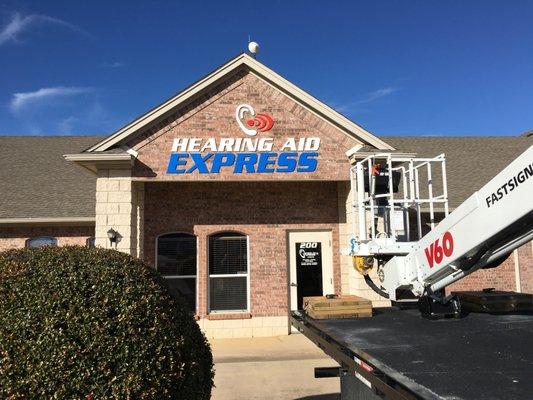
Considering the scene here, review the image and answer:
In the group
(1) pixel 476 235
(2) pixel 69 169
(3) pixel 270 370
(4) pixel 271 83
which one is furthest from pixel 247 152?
(2) pixel 69 169

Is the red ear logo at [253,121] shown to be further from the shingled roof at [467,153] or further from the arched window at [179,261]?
the shingled roof at [467,153]

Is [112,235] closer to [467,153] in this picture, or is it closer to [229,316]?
[229,316]

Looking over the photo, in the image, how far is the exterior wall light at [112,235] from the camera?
10.6 m

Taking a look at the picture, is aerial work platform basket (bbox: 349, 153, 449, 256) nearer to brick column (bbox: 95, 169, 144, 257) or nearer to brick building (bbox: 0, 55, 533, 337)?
brick building (bbox: 0, 55, 533, 337)

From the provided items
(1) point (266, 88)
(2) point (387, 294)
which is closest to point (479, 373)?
(2) point (387, 294)

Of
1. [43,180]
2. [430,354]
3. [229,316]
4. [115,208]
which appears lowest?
[229,316]

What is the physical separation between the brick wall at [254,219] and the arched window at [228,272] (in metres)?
0.19

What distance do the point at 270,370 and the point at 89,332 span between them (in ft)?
17.1

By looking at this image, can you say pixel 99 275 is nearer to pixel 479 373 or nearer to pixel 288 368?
pixel 479 373

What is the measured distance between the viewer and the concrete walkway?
715 centimetres

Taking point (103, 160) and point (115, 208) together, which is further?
point (115, 208)

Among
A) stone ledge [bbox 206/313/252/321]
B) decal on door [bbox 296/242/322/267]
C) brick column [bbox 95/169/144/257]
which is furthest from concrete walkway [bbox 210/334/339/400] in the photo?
brick column [bbox 95/169/144/257]

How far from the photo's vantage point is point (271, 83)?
37.7 ft

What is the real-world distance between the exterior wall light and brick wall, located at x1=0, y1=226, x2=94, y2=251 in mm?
3422
